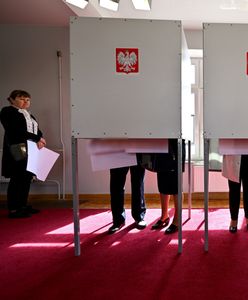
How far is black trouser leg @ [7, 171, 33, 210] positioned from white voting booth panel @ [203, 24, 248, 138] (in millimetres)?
1852

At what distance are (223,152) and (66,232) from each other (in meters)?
1.30

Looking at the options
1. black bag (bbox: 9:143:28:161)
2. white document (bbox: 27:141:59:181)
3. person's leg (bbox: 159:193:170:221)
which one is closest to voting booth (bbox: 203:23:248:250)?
person's leg (bbox: 159:193:170:221)

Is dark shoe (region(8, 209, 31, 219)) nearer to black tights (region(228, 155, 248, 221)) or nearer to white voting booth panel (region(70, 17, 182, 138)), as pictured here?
white voting booth panel (region(70, 17, 182, 138))

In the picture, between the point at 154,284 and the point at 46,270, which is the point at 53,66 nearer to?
the point at 46,270

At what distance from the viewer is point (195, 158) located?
156 inches

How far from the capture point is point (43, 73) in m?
3.73

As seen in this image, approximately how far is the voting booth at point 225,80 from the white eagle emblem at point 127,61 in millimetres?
424

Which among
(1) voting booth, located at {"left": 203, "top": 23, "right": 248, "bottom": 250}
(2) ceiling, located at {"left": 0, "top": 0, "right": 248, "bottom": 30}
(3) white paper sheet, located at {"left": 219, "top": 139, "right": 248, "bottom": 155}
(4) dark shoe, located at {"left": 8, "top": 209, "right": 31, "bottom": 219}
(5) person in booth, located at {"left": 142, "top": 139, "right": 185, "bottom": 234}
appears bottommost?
(4) dark shoe, located at {"left": 8, "top": 209, "right": 31, "bottom": 219}

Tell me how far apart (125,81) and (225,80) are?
596mm

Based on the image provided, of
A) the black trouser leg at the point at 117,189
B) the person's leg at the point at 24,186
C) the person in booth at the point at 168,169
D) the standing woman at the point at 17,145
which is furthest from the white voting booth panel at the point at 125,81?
the person's leg at the point at 24,186

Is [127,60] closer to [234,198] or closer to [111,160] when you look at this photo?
[111,160]

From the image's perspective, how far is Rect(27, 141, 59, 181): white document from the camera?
2533 millimetres

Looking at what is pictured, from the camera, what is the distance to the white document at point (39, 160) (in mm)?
2533

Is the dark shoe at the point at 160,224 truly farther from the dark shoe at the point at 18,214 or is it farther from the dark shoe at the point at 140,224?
the dark shoe at the point at 18,214
